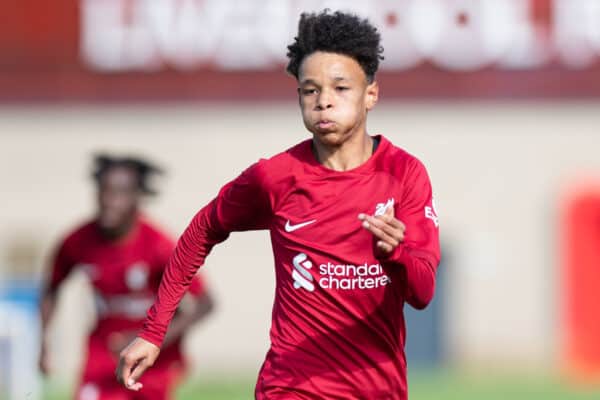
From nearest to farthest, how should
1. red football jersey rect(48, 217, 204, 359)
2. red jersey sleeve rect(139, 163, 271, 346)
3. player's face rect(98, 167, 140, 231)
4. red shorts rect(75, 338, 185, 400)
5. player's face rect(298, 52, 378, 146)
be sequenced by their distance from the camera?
player's face rect(298, 52, 378, 146), red jersey sleeve rect(139, 163, 271, 346), red shorts rect(75, 338, 185, 400), red football jersey rect(48, 217, 204, 359), player's face rect(98, 167, 140, 231)

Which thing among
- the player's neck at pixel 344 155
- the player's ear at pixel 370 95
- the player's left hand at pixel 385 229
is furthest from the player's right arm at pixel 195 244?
the player's left hand at pixel 385 229

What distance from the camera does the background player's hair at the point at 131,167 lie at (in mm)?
8969

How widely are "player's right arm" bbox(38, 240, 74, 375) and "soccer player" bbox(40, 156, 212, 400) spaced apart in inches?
0.4

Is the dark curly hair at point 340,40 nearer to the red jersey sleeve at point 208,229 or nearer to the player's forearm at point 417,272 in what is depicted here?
the red jersey sleeve at point 208,229

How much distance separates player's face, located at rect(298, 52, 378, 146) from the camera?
5504mm

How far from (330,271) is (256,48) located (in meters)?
14.8

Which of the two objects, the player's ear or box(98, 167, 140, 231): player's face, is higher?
the player's ear

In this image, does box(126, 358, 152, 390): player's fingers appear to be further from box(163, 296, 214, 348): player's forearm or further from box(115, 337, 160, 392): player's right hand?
box(163, 296, 214, 348): player's forearm

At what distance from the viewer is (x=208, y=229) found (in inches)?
230

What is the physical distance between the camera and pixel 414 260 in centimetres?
512

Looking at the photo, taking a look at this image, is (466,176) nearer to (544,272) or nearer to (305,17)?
(544,272)

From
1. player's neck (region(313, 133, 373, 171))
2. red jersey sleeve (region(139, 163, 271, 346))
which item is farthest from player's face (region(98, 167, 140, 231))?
player's neck (region(313, 133, 373, 171))

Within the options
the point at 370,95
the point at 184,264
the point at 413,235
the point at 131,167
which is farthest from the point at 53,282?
the point at 413,235

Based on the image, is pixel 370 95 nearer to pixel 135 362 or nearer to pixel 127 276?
pixel 135 362
